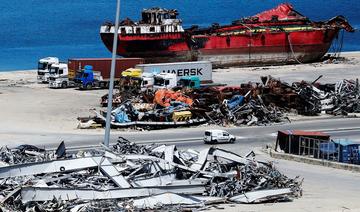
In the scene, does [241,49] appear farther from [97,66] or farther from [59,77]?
[59,77]

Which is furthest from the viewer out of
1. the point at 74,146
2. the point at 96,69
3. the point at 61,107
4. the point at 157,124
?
the point at 96,69

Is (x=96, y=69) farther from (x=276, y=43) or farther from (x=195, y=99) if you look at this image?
(x=276, y=43)

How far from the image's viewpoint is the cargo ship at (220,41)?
357ft

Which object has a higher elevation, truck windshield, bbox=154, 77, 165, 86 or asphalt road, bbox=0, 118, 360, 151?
truck windshield, bbox=154, 77, 165, 86

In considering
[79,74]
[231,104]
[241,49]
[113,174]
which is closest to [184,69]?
[79,74]

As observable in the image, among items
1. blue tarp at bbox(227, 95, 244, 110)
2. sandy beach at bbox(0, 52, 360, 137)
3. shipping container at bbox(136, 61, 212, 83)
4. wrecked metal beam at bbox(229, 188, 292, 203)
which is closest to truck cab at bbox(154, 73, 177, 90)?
shipping container at bbox(136, 61, 212, 83)

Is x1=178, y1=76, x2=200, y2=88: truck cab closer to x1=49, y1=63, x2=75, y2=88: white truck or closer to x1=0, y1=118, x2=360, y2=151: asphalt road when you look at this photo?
x1=49, y1=63, x2=75, y2=88: white truck

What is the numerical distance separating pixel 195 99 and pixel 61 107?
1230cm

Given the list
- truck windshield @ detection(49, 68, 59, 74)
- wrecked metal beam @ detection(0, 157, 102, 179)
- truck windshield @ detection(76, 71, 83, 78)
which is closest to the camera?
wrecked metal beam @ detection(0, 157, 102, 179)

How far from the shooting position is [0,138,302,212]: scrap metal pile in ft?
120

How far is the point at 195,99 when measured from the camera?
238ft

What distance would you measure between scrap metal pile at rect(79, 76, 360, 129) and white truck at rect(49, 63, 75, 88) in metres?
15.2

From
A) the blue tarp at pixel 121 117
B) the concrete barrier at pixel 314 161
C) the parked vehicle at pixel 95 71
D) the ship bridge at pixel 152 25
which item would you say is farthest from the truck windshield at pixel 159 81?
the concrete barrier at pixel 314 161

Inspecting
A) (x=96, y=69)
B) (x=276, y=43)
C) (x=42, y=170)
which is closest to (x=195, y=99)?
(x=96, y=69)
